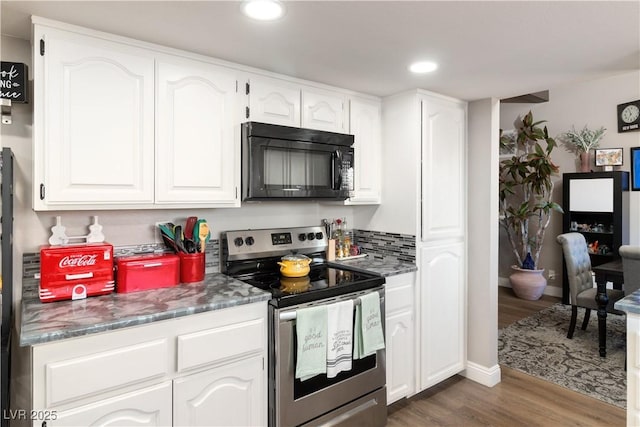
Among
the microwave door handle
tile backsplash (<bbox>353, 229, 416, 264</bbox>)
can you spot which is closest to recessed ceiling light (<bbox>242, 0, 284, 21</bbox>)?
the microwave door handle

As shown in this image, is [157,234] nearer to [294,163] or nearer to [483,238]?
[294,163]

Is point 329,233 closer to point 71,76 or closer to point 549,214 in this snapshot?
point 71,76

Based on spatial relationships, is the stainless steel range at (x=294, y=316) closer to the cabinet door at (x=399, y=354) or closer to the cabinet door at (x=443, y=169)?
the cabinet door at (x=399, y=354)

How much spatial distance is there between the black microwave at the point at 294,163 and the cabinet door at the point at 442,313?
2.62 feet

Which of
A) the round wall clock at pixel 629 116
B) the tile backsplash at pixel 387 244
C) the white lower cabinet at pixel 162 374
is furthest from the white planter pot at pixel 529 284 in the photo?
the white lower cabinet at pixel 162 374

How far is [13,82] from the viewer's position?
5.59 ft

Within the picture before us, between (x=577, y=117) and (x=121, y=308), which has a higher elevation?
(x=577, y=117)

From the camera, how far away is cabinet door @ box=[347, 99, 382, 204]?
8.61 feet

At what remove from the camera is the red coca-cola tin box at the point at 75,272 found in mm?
1630

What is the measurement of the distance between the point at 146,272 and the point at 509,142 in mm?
5268

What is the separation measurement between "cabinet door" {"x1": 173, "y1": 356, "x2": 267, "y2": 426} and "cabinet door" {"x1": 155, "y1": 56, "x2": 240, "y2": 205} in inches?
32.9

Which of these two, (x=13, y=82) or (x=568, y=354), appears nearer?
(x=13, y=82)

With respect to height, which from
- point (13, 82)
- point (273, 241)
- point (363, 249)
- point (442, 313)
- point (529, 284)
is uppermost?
point (13, 82)

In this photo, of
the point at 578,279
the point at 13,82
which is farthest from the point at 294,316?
the point at 578,279
